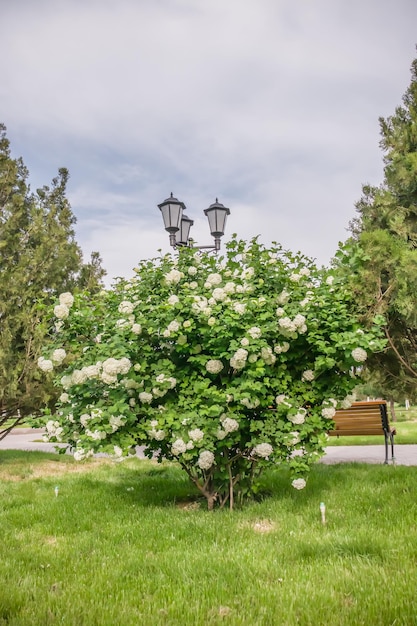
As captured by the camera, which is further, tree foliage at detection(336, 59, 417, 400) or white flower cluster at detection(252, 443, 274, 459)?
tree foliage at detection(336, 59, 417, 400)

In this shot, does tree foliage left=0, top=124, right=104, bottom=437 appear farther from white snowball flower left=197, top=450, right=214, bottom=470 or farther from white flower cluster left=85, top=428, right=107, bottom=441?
white snowball flower left=197, top=450, right=214, bottom=470

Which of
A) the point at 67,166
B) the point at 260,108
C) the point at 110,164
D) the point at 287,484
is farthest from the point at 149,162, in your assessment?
the point at 287,484

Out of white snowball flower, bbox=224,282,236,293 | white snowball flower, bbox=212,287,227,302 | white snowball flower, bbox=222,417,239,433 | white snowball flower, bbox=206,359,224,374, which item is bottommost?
white snowball flower, bbox=222,417,239,433

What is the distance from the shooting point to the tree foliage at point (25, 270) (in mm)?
8562

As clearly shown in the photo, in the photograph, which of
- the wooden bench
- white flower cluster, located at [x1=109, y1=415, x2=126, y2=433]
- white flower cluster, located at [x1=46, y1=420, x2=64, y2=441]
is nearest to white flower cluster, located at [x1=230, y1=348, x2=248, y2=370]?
white flower cluster, located at [x1=109, y1=415, x2=126, y2=433]

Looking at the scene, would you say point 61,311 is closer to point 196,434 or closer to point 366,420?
point 196,434

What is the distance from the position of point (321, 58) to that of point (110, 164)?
3792 millimetres

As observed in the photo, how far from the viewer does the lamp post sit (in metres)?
7.96

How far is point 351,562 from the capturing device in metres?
3.26

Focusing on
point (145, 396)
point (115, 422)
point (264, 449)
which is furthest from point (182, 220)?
point (264, 449)

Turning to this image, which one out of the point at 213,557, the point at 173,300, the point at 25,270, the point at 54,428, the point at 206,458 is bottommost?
the point at 213,557

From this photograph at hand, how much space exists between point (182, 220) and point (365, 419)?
4.79m

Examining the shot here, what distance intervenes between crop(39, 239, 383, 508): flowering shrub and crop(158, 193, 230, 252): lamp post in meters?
2.78

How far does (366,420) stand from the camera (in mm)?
8102
